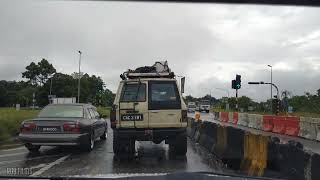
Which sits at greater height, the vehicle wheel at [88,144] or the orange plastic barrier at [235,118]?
the orange plastic barrier at [235,118]

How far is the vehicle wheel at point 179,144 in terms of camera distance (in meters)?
14.6

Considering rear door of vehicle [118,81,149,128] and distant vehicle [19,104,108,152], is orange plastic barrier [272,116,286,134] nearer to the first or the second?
distant vehicle [19,104,108,152]

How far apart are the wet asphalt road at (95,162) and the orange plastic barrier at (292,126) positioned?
40.9ft

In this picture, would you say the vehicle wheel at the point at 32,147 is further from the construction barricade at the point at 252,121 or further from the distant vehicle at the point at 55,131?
the construction barricade at the point at 252,121

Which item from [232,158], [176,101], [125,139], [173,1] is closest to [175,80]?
[176,101]

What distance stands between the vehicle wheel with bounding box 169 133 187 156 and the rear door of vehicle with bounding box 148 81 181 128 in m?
0.37

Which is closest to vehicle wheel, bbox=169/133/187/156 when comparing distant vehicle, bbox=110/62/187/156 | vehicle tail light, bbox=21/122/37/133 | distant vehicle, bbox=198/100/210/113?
distant vehicle, bbox=110/62/187/156

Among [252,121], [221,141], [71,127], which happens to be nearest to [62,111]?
[71,127]

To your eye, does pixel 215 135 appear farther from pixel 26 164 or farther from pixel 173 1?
pixel 173 1

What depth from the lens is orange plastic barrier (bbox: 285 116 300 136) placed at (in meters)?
28.0

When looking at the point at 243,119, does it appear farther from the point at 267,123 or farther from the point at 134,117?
the point at 134,117

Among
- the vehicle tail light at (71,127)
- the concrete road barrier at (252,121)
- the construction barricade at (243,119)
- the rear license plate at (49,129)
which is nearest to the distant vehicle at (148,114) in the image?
the vehicle tail light at (71,127)

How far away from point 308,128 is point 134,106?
14.4 metres

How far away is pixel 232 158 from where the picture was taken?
12742 mm
